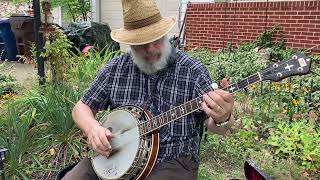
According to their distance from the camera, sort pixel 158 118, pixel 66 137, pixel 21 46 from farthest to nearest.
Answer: pixel 21 46
pixel 66 137
pixel 158 118

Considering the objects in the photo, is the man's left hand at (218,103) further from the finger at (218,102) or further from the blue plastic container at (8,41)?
the blue plastic container at (8,41)

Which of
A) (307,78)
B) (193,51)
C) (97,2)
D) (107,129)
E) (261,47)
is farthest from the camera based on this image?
(97,2)

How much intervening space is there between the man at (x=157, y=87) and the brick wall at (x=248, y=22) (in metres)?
4.79

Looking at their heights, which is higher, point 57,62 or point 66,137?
point 57,62

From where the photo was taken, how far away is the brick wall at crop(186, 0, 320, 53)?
23.2 feet

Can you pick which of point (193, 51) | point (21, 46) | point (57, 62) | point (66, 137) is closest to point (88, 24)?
point (21, 46)

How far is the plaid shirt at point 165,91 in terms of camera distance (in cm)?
242

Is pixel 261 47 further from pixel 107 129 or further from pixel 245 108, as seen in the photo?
pixel 107 129

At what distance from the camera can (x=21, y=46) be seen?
10.4 m

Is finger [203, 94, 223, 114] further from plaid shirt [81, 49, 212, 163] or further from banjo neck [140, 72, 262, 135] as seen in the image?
plaid shirt [81, 49, 212, 163]

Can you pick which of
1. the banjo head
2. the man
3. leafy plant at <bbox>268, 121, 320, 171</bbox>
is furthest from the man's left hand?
leafy plant at <bbox>268, 121, 320, 171</bbox>

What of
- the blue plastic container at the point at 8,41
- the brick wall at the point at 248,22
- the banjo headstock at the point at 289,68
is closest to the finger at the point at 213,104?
the banjo headstock at the point at 289,68

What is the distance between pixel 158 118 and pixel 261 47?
5394 mm

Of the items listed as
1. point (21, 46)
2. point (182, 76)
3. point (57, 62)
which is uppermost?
point (182, 76)
